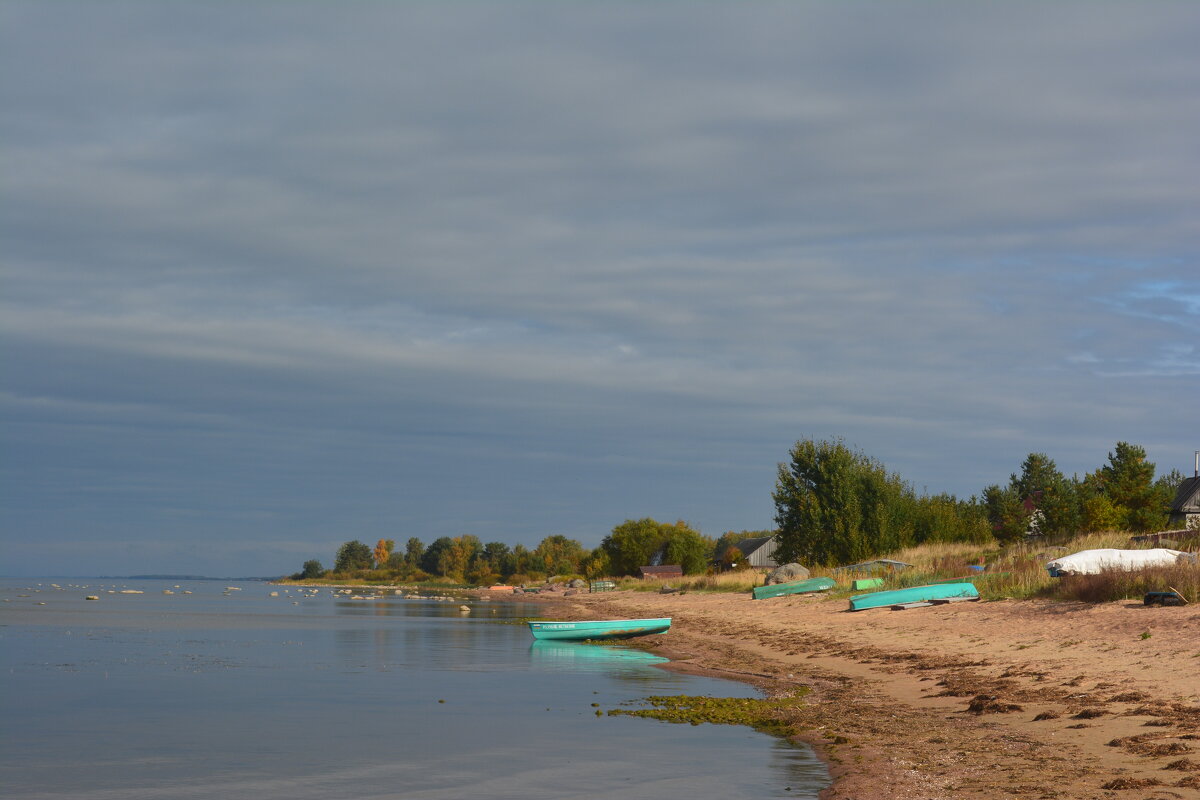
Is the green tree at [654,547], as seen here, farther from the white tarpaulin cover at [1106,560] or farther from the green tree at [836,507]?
the white tarpaulin cover at [1106,560]

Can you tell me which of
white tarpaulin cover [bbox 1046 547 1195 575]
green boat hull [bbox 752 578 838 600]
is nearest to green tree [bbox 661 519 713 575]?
green boat hull [bbox 752 578 838 600]

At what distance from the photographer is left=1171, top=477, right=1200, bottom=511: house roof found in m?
82.7

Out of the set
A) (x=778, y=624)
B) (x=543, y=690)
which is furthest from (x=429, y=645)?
(x=543, y=690)

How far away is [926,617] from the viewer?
32.8m

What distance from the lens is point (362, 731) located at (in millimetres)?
20469

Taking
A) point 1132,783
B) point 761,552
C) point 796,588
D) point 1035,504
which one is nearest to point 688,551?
point 761,552

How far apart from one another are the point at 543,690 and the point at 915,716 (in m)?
10.8

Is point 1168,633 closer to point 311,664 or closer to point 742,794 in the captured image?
point 742,794

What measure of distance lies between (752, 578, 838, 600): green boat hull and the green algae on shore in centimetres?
2511

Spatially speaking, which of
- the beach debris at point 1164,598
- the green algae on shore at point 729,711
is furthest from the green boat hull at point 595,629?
the beach debris at point 1164,598

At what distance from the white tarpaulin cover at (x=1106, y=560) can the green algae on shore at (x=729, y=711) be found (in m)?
13.4

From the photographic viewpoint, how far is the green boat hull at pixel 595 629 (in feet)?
139

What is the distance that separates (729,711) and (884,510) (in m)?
46.4

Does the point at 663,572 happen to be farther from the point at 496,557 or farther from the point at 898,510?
the point at 496,557
